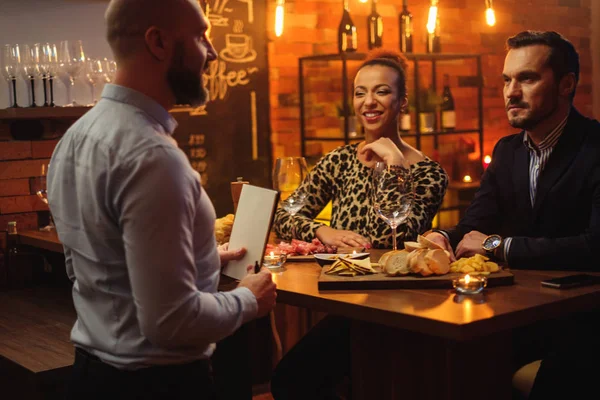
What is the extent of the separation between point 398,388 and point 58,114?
226cm

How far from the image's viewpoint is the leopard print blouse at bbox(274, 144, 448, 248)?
10.2 ft

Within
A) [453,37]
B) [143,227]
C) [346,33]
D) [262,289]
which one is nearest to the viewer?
[143,227]

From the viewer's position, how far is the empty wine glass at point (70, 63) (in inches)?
154

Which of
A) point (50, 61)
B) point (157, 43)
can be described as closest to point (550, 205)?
point (157, 43)

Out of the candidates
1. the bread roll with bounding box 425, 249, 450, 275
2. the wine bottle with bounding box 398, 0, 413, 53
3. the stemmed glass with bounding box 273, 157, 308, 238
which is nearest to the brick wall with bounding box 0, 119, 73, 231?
the stemmed glass with bounding box 273, 157, 308, 238

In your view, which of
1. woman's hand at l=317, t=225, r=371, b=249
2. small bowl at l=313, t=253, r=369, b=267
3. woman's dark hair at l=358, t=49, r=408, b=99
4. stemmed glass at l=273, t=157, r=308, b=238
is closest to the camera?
small bowl at l=313, t=253, r=369, b=267

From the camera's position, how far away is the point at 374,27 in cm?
586

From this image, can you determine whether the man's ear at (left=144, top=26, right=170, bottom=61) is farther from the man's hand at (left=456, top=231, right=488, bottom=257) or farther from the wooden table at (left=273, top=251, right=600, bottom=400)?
the man's hand at (left=456, top=231, right=488, bottom=257)

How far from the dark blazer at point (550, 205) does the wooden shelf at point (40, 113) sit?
6.28 feet

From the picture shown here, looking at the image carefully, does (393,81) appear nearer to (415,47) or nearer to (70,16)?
(70,16)

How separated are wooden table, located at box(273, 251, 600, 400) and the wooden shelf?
1802 mm

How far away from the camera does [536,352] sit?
2494mm

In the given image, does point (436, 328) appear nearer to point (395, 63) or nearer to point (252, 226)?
point (252, 226)

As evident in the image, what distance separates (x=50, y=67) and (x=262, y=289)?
2.46 m
